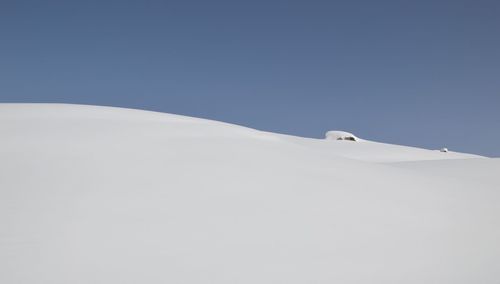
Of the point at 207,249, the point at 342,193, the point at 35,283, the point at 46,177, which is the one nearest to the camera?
the point at 35,283

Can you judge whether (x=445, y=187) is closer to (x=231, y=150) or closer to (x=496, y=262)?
(x=496, y=262)

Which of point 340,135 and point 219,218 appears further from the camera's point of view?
point 340,135

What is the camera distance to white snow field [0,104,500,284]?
2.59 meters

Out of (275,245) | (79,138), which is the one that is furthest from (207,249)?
(79,138)

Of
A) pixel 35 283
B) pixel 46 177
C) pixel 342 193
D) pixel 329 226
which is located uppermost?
pixel 342 193

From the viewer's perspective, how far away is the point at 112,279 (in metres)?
2.36

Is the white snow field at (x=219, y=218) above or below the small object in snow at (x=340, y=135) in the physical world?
below

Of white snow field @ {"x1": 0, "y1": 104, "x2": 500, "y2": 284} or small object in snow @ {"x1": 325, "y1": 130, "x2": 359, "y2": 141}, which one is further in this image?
small object in snow @ {"x1": 325, "y1": 130, "x2": 359, "y2": 141}

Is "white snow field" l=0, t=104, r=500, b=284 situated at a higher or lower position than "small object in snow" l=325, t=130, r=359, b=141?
lower

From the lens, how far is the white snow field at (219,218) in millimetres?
2592

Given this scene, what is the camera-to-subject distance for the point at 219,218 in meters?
3.44

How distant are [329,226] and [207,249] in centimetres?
121

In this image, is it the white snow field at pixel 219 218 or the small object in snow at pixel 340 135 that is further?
the small object in snow at pixel 340 135

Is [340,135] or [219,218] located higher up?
[340,135]
